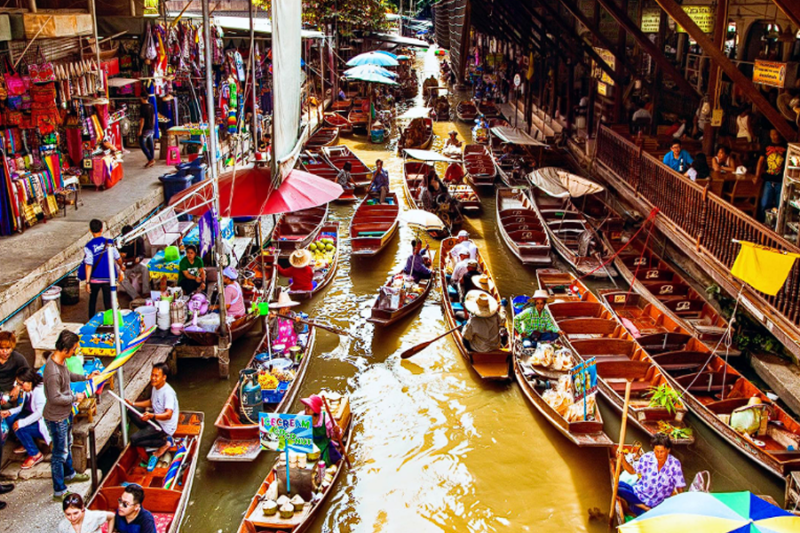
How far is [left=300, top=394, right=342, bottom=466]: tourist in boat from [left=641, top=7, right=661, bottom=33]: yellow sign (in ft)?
44.4

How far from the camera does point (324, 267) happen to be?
50.7ft

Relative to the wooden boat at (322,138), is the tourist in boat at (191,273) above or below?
below

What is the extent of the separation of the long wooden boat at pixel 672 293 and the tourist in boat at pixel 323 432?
6234 mm

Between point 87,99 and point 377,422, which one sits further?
point 87,99

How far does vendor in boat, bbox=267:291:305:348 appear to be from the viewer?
11.4 m

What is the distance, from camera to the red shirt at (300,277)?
1410 cm

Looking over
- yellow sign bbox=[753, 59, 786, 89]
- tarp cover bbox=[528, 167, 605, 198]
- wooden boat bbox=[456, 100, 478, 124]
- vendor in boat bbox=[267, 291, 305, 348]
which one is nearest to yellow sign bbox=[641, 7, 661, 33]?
tarp cover bbox=[528, 167, 605, 198]

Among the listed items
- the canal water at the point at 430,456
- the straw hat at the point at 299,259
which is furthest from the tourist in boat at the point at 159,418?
the straw hat at the point at 299,259

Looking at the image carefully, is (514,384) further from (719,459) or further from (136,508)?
(136,508)

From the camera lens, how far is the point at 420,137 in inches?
1070

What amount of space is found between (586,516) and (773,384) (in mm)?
4065

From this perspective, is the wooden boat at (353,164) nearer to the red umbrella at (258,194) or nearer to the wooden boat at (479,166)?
the wooden boat at (479,166)

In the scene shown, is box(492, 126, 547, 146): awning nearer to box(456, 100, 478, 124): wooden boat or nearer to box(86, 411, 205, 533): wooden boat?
box(456, 100, 478, 124): wooden boat

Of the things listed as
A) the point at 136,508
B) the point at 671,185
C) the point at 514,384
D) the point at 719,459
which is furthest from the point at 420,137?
the point at 136,508
